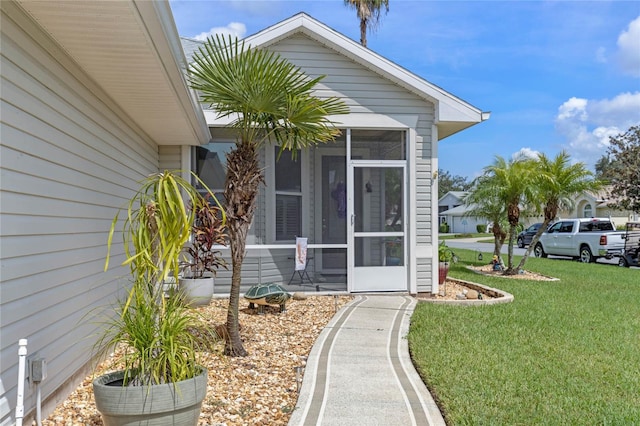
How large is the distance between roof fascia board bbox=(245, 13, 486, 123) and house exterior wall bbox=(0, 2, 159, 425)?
3.63m

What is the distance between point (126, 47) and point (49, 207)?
4.09ft

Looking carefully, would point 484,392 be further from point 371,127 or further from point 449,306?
point 371,127

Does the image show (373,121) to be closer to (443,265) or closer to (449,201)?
(443,265)

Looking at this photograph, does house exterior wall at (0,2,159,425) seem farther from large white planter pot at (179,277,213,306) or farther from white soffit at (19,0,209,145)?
large white planter pot at (179,277,213,306)

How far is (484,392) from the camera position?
149 inches

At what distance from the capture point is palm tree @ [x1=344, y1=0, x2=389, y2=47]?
2162 cm

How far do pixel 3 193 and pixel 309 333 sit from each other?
3.83 metres

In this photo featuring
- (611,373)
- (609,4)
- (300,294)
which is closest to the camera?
(611,373)

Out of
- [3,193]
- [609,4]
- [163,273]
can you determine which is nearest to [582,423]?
[163,273]

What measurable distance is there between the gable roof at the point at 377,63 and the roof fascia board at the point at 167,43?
294 cm

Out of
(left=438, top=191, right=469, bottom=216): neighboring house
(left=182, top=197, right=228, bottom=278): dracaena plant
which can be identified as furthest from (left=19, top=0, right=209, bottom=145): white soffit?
(left=438, top=191, right=469, bottom=216): neighboring house

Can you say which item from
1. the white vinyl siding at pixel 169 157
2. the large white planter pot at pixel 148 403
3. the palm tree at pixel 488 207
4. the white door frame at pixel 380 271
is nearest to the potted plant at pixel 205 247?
the white vinyl siding at pixel 169 157

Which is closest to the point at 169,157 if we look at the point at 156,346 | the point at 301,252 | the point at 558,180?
the point at 301,252

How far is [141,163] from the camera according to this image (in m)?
6.72
